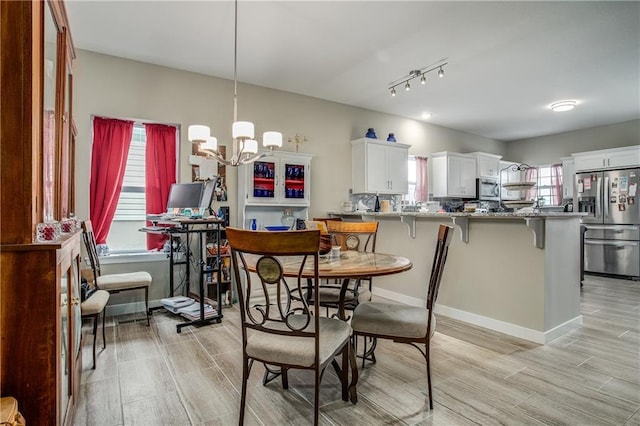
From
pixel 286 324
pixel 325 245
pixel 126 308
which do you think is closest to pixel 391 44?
pixel 325 245

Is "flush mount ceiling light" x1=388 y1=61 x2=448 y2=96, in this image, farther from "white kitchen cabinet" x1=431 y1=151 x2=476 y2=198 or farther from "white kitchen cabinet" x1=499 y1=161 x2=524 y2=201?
"white kitchen cabinet" x1=499 y1=161 x2=524 y2=201

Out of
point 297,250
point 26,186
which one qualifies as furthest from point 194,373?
point 26,186

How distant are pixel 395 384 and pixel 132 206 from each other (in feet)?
11.8

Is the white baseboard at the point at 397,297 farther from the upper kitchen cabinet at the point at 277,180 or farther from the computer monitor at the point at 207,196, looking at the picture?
the computer monitor at the point at 207,196

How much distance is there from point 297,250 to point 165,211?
3.13 metres

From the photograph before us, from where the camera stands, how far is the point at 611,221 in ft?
19.8

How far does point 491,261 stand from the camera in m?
3.35

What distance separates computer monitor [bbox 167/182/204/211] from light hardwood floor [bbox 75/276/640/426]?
1321mm

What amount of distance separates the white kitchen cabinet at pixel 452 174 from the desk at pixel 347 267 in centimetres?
468

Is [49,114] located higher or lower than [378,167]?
lower

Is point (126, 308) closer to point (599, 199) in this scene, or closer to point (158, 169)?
point (158, 169)

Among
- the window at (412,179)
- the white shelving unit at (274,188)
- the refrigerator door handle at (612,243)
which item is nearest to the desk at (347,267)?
the white shelving unit at (274,188)

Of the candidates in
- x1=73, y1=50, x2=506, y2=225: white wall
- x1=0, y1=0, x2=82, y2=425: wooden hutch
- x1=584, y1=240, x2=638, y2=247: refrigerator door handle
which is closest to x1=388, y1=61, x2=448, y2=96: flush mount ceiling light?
x1=73, y1=50, x2=506, y2=225: white wall

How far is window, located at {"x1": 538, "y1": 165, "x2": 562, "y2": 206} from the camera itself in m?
7.46
